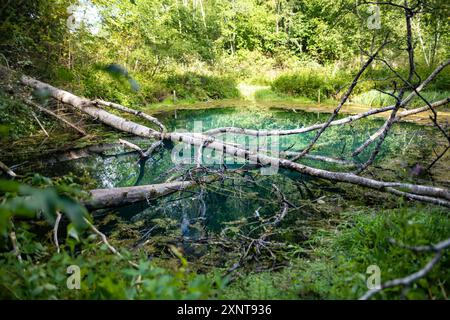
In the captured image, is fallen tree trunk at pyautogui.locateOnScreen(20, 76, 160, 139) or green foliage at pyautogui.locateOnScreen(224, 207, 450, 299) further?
fallen tree trunk at pyautogui.locateOnScreen(20, 76, 160, 139)

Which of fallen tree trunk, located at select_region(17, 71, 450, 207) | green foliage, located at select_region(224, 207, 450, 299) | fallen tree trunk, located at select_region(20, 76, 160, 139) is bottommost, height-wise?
green foliage, located at select_region(224, 207, 450, 299)

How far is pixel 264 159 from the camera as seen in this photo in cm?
508

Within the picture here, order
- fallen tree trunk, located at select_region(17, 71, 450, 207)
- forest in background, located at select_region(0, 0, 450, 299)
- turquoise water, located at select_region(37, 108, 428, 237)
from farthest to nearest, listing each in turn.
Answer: turquoise water, located at select_region(37, 108, 428, 237) → fallen tree trunk, located at select_region(17, 71, 450, 207) → forest in background, located at select_region(0, 0, 450, 299)

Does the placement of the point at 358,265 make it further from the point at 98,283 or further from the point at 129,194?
the point at 129,194

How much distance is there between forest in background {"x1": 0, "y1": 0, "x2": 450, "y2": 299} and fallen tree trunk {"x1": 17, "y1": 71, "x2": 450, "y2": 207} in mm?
240

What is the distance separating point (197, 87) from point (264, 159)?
11823 millimetres

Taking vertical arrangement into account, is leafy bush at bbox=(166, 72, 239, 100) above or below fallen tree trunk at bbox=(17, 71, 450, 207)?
above

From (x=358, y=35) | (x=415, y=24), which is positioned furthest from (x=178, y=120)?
(x=415, y=24)

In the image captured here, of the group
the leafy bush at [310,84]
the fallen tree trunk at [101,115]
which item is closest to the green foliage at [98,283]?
the fallen tree trunk at [101,115]

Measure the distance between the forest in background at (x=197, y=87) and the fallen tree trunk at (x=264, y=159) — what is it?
0.24 metres

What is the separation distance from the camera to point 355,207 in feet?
12.3

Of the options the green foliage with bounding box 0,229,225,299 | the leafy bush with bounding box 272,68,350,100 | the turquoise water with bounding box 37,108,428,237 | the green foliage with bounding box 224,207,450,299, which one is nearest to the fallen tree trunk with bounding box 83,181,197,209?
the turquoise water with bounding box 37,108,428,237

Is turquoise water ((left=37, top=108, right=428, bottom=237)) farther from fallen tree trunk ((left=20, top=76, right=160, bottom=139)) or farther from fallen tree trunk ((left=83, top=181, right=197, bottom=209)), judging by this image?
fallen tree trunk ((left=20, top=76, right=160, bottom=139))

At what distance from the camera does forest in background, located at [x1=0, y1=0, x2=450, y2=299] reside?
5.29 ft
